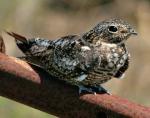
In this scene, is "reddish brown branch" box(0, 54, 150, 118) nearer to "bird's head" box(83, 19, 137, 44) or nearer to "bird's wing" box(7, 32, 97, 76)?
"bird's wing" box(7, 32, 97, 76)

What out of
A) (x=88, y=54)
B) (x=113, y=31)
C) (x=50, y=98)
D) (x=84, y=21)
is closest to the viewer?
(x=50, y=98)

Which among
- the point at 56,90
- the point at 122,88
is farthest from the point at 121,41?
the point at 122,88

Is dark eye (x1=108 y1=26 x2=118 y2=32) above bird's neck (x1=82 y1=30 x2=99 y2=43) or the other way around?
above

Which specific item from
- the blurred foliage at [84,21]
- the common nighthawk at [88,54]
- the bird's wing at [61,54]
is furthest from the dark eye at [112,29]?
the blurred foliage at [84,21]

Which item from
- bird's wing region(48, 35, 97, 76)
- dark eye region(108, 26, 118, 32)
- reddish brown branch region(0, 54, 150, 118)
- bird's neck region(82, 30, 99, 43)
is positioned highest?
dark eye region(108, 26, 118, 32)

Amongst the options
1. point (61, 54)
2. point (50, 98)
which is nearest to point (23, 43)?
point (61, 54)

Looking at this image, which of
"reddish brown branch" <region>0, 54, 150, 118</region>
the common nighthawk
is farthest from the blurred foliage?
"reddish brown branch" <region>0, 54, 150, 118</region>

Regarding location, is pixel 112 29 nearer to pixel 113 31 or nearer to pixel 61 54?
pixel 113 31
